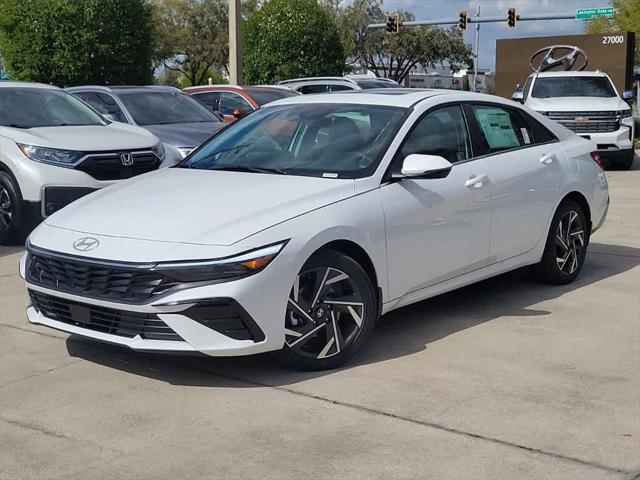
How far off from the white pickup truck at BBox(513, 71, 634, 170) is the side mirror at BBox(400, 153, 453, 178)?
11.3m

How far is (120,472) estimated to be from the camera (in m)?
3.74

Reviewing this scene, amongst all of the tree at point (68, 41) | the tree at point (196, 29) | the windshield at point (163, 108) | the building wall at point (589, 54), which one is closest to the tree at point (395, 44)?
the tree at point (196, 29)

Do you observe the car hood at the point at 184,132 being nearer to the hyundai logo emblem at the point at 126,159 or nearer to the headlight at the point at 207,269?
the hyundai logo emblem at the point at 126,159

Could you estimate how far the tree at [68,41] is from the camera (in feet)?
70.3

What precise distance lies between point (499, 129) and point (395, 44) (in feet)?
203

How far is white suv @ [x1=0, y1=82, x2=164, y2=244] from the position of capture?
8469mm

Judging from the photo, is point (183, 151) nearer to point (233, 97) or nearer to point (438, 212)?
point (233, 97)

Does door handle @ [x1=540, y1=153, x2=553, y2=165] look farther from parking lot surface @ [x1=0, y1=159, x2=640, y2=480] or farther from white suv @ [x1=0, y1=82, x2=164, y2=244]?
white suv @ [x1=0, y1=82, x2=164, y2=244]

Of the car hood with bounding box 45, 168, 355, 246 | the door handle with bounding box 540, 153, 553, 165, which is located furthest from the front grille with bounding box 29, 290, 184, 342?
the door handle with bounding box 540, 153, 553, 165

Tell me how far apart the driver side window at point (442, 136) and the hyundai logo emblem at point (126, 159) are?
3.99 m

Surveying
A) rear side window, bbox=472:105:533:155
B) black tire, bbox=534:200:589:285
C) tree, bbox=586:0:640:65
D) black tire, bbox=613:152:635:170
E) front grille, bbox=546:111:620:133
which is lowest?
black tire, bbox=613:152:635:170

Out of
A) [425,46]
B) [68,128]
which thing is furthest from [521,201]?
[425,46]

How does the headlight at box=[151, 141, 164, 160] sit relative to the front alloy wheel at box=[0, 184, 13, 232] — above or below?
above

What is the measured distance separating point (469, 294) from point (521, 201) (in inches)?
35.5
